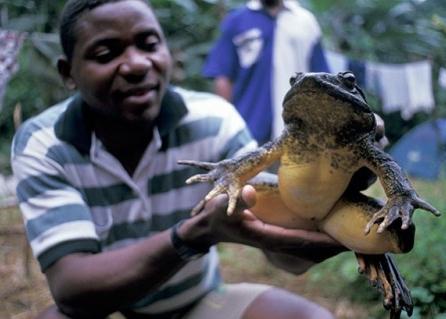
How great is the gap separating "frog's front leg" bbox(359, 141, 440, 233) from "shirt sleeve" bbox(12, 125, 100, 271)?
2.65 ft

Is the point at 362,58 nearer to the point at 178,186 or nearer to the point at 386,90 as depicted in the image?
the point at 386,90

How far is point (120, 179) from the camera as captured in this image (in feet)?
6.63

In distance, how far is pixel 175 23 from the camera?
17.1 feet

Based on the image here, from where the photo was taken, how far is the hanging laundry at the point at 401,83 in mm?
6668

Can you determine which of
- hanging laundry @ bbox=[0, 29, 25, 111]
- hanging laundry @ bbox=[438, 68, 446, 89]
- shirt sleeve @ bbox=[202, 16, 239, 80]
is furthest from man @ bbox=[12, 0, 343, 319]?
hanging laundry @ bbox=[438, 68, 446, 89]

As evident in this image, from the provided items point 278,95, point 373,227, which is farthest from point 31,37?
point 373,227

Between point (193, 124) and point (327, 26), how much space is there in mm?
5571

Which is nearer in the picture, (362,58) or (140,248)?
(140,248)

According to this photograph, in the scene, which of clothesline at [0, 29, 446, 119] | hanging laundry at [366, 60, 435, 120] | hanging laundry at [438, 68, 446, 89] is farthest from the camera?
hanging laundry at [366, 60, 435, 120]

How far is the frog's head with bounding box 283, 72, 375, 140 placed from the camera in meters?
1.44

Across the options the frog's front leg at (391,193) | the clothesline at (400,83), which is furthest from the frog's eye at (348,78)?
the clothesline at (400,83)

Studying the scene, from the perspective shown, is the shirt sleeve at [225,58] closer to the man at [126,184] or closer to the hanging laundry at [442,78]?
the man at [126,184]

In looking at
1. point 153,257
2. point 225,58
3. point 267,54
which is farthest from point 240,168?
point 225,58

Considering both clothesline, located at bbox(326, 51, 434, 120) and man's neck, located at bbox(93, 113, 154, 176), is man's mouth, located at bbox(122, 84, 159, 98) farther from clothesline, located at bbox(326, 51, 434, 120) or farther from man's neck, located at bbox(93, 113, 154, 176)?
clothesline, located at bbox(326, 51, 434, 120)
